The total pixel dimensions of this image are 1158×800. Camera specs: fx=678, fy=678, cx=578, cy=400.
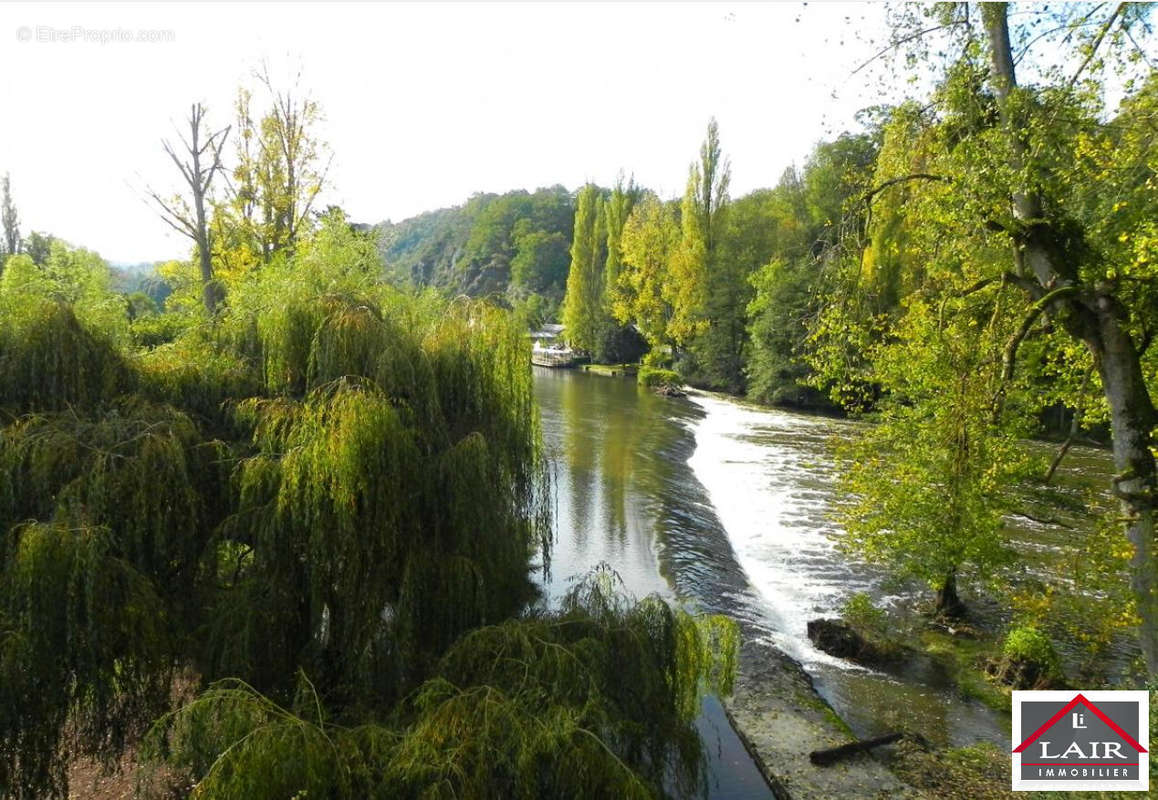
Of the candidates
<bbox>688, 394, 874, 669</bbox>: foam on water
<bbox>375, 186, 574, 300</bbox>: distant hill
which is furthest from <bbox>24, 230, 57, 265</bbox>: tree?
<bbox>688, 394, 874, 669</bbox>: foam on water

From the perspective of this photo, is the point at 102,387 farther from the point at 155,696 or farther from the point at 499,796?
the point at 499,796

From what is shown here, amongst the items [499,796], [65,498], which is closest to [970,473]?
[499,796]

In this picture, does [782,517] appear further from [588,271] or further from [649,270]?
[588,271]

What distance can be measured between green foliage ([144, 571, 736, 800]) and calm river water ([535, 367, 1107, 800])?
3170 millimetres

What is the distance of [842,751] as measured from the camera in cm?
802

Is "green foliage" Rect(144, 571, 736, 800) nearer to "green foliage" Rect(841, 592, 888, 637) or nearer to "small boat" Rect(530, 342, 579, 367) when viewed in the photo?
"green foliage" Rect(841, 592, 888, 637)

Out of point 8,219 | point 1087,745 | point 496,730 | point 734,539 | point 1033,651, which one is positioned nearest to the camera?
point 496,730

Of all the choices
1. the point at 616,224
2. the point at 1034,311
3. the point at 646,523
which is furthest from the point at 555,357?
the point at 1034,311

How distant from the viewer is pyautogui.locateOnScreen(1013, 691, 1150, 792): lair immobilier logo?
643cm

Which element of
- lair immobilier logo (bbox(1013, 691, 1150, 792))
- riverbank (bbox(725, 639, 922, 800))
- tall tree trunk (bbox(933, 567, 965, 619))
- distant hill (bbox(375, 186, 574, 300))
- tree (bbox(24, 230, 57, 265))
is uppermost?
distant hill (bbox(375, 186, 574, 300))

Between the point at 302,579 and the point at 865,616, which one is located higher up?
the point at 302,579

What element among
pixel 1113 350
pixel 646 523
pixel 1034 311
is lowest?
pixel 646 523

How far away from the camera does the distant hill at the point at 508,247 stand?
95875 millimetres

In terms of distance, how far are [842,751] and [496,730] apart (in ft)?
17.9
